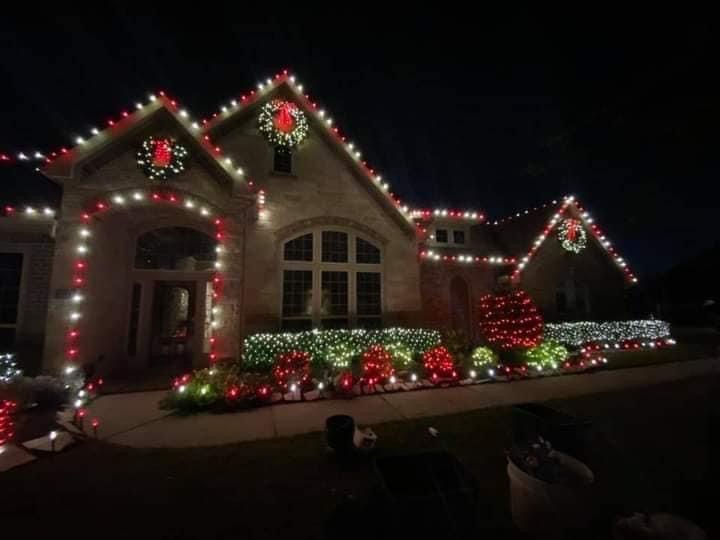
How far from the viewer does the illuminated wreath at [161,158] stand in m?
7.39

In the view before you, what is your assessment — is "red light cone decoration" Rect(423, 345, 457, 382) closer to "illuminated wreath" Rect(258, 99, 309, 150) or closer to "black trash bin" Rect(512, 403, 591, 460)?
"black trash bin" Rect(512, 403, 591, 460)

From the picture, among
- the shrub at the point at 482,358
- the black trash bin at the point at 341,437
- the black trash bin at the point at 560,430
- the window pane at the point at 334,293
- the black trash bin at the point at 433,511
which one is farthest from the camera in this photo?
the window pane at the point at 334,293

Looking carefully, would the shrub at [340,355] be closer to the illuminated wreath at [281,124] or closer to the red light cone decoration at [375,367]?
the red light cone decoration at [375,367]

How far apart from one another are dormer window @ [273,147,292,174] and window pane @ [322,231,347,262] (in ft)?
8.17

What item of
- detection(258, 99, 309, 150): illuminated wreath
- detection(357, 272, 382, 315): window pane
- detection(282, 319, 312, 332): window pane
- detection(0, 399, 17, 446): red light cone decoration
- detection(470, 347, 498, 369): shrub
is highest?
detection(258, 99, 309, 150): illuminated wreath

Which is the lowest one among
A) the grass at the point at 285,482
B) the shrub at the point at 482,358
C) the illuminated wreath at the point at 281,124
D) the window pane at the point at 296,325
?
the grass at the point at 285,482

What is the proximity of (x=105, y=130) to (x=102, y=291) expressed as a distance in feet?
12.7

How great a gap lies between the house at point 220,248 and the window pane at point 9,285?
34 millimetres

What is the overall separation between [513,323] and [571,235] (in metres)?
7.62

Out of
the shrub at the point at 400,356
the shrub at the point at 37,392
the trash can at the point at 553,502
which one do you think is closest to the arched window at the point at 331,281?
the shrub at the point at 400,356

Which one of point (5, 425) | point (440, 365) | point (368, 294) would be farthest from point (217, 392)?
point (368, 294)

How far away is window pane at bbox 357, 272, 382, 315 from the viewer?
10203 millimetres

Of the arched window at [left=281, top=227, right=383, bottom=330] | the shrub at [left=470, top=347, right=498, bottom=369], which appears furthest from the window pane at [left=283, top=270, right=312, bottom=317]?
the shrub at [left=470, top=347, right=498, bottom=369]

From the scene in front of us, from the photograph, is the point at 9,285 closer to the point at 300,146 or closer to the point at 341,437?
the point at 300,146
